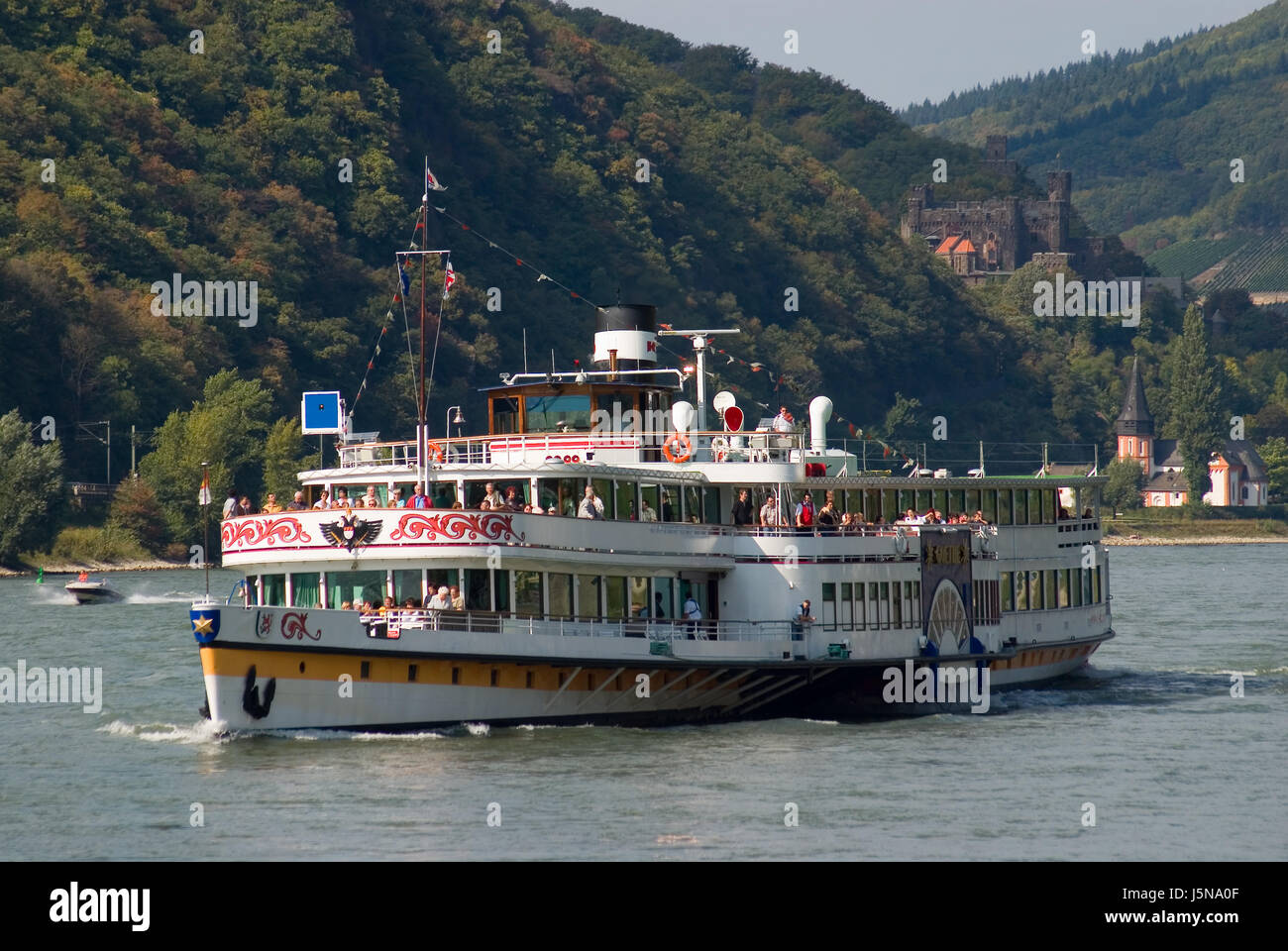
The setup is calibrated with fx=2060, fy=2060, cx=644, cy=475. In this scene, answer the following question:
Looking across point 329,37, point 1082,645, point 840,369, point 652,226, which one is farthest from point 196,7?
point 1082,645

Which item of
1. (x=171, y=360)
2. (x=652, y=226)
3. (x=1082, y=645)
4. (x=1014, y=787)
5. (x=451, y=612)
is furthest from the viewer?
(x=652, y=226)

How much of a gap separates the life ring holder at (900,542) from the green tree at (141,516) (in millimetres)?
66591

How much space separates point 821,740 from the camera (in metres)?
36.0

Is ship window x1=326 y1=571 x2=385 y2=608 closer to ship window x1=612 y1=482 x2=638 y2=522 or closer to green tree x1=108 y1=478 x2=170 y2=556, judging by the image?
ship window x1=612 y1=482 x2=638 y2=522

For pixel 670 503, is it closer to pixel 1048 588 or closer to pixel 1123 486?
pixel 1048 588

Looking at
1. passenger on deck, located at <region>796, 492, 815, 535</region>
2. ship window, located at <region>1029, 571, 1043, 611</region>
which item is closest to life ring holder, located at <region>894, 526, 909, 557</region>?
passenger on deck, located at <region>796, 492, 815, 535</region>

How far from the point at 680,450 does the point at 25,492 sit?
62463 millimetres

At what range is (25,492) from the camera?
9462cm

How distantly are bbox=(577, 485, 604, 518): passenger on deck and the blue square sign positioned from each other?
5.18 m

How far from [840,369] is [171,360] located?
8069 cm

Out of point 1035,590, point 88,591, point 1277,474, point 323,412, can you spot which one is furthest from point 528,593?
point 1277,474

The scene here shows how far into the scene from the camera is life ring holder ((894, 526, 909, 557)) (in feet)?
133

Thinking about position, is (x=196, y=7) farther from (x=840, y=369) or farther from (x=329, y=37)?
(x=840, y=369)
